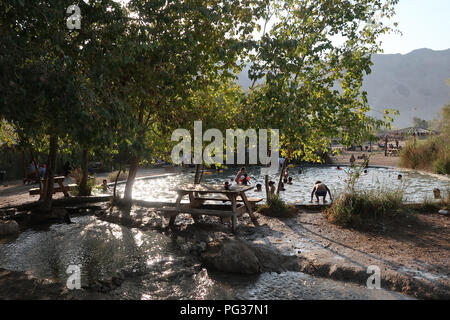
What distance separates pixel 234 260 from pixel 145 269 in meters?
1.59

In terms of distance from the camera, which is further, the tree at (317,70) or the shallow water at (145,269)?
the tree at (317,70)

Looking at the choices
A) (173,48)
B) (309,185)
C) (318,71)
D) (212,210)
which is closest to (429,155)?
(309,185)

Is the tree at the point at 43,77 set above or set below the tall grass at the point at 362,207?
above

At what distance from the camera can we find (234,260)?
583 centimetres

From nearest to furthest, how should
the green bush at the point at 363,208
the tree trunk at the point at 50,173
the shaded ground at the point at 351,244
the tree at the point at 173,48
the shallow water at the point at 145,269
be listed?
the shallow water at the point at 145,269, the shaded ground at the point at 351,244, the tree at the point at 173,48, the green bush at the point at 363,208, the tree trunk at the point at 50,173

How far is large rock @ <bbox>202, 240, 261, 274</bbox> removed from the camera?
576 cm

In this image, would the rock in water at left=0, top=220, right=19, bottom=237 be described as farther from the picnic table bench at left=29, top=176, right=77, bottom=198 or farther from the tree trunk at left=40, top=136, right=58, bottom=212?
the picnic table bench at left=29, top=176, right=77, bottom=198

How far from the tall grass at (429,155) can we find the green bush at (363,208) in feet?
44.9

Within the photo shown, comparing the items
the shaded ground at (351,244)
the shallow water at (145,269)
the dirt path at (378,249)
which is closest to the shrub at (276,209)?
the shaded ground at (351,244)

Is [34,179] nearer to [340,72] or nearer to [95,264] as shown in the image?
[95,264]

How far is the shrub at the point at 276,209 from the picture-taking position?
963 centimetres

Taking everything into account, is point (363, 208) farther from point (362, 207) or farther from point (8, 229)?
point (8, 229)

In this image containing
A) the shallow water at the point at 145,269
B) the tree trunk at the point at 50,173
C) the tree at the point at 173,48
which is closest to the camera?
the shallow water at the point at 145,269

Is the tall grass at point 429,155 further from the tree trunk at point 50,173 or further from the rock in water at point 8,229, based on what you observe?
the rock in water at point 8,229
